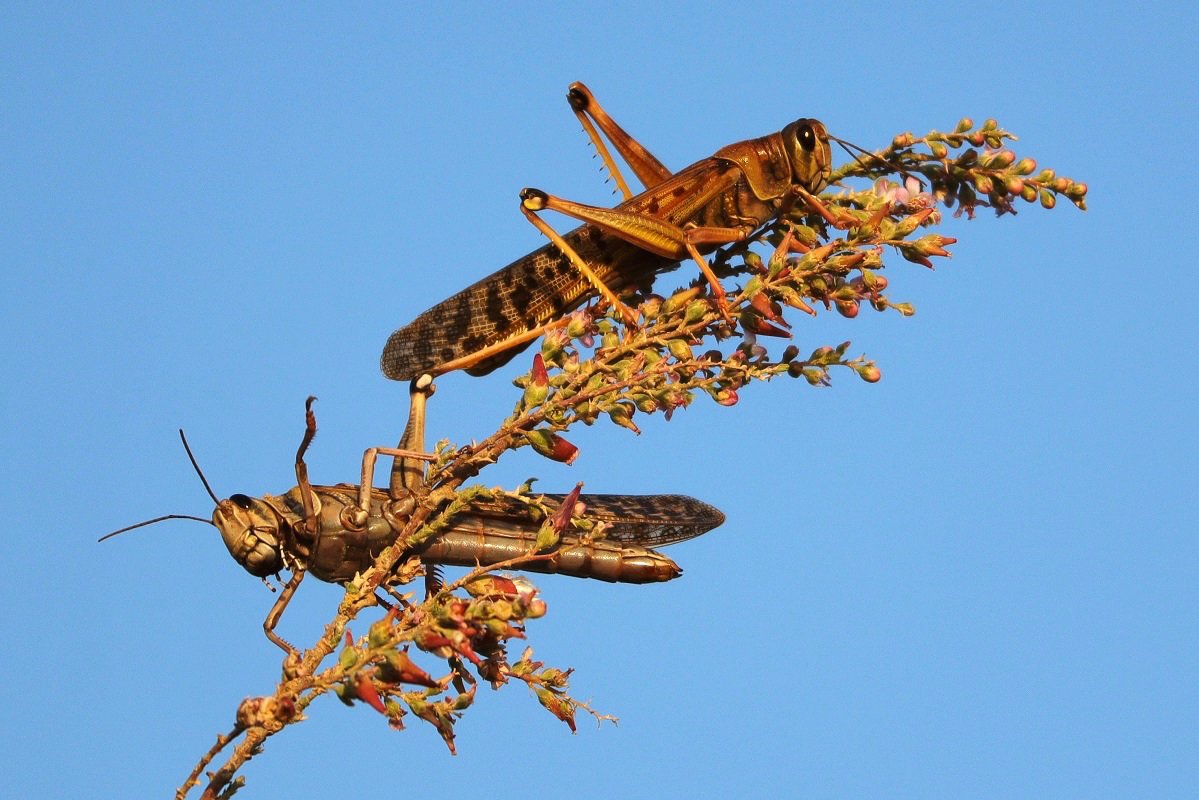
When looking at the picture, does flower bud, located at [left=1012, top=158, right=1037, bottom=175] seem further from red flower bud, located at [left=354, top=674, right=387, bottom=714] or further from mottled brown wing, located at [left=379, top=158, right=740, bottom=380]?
red flower bud, located at [left=354, top=674, right=387, bottom=714]

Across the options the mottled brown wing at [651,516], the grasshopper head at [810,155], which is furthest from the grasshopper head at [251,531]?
the grasshopper head at [810,155]

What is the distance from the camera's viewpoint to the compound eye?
566 centimetres

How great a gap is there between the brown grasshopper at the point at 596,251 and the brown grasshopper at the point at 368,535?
0.78m

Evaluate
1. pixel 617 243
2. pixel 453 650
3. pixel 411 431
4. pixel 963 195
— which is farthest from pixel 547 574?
pixel 963 195

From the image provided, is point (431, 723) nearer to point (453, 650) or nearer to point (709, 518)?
point (453, 650)

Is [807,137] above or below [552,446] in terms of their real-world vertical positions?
above

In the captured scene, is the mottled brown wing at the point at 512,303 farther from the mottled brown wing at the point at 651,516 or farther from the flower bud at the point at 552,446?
the flower bud at the point at 552,446

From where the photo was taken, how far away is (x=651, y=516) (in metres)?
5.21

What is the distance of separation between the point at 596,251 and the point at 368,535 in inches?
65.9

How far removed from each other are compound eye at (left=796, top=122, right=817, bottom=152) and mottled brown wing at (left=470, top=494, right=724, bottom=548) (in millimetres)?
1550

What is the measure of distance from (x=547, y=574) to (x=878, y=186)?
6.01 feet

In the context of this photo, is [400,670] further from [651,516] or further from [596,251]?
[596,251]

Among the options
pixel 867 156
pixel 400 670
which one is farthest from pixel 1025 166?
pixel 400 670

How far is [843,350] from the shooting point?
14.6ft
